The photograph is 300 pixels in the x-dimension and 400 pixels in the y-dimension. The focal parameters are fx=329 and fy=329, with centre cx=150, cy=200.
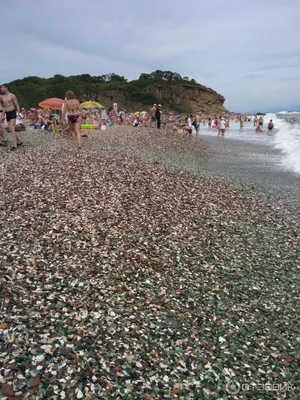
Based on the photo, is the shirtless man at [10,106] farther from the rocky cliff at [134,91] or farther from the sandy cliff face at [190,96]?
the sandy cliff face at [190,96]

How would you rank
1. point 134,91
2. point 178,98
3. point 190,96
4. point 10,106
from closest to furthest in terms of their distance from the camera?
point 10,106 → point 134,91 → point 178,98 → point 190,96

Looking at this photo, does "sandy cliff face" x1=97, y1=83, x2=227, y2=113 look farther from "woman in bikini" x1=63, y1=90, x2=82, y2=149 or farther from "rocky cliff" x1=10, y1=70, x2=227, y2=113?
"woman in bikini" x1=63, y1=90, x2=82, y2=149

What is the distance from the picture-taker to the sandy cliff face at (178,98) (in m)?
97.8

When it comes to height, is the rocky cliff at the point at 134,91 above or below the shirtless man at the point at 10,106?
above

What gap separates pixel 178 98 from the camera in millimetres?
112625

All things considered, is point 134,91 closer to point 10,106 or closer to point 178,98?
point 178,98

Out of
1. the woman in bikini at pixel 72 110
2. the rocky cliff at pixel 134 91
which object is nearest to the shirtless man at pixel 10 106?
the woman in bikini at pixel 72 110

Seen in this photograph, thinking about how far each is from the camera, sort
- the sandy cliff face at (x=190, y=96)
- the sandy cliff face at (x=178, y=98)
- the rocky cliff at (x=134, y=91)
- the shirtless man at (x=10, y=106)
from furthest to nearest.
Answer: the sandy cliff face at (x=190, y=96) < the sandy cliff face at (x=178, y=98) < the rocky cliff at (x=134, y=91) < the shirtless man at (x=10, y=106)

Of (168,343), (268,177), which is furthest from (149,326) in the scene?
(268,177)

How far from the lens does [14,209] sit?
23.9 ft

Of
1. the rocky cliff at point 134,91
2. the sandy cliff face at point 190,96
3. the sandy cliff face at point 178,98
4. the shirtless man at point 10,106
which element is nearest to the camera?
the shirtless man at point 10,106

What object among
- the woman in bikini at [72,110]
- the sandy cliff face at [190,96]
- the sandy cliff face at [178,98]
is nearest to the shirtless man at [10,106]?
the woman in bikini at [72,110]

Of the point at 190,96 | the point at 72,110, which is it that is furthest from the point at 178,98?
the point at 72,110

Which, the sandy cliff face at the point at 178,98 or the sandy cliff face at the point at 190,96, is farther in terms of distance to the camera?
the sandy cliff face at the point at 190,96
